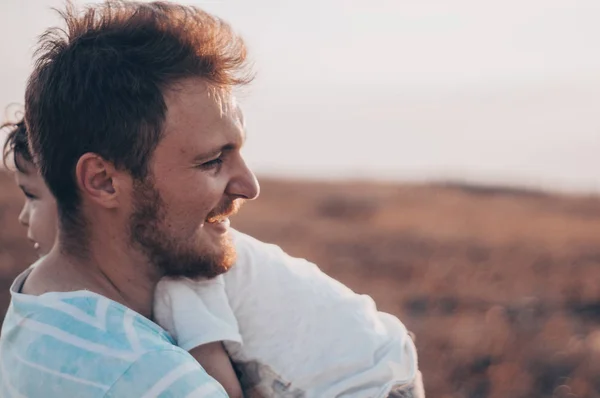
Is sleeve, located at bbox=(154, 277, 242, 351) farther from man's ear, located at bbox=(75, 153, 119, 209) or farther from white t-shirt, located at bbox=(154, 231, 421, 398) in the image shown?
man's ear, located at bbox=(75, 153, 119, 209)

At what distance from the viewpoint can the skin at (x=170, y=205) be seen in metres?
2.29

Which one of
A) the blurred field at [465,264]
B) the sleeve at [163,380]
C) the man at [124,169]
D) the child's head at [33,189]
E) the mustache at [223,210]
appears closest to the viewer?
the sleeve at [163,380]

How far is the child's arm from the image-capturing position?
228 centimetres

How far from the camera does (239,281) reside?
2496 mm

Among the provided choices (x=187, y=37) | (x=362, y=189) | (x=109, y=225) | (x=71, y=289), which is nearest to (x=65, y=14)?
(x=187, y=37)

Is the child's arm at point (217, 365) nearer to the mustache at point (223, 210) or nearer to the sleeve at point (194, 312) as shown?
the sleeve at point (194, 312)

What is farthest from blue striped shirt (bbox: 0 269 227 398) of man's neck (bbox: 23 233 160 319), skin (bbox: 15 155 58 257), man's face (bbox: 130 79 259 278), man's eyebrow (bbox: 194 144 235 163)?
skin (bbox: 15 155 58 257)

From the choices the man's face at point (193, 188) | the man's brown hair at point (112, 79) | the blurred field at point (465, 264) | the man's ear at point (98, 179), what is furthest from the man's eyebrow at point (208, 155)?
the blurred field at point (465, 264)

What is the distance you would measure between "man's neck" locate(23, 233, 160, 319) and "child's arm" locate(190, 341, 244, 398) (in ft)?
0.79

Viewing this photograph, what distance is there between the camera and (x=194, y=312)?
2305 millimetres

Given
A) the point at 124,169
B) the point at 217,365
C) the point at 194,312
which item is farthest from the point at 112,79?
the point at 217,365

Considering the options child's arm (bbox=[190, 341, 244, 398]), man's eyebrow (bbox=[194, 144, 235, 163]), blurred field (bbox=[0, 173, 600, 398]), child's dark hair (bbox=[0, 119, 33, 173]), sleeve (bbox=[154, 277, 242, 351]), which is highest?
man's eyebrow (bbox=[194, 144, 235, 163])

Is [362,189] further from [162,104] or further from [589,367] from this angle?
[162,104]

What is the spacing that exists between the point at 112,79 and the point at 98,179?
27cm
